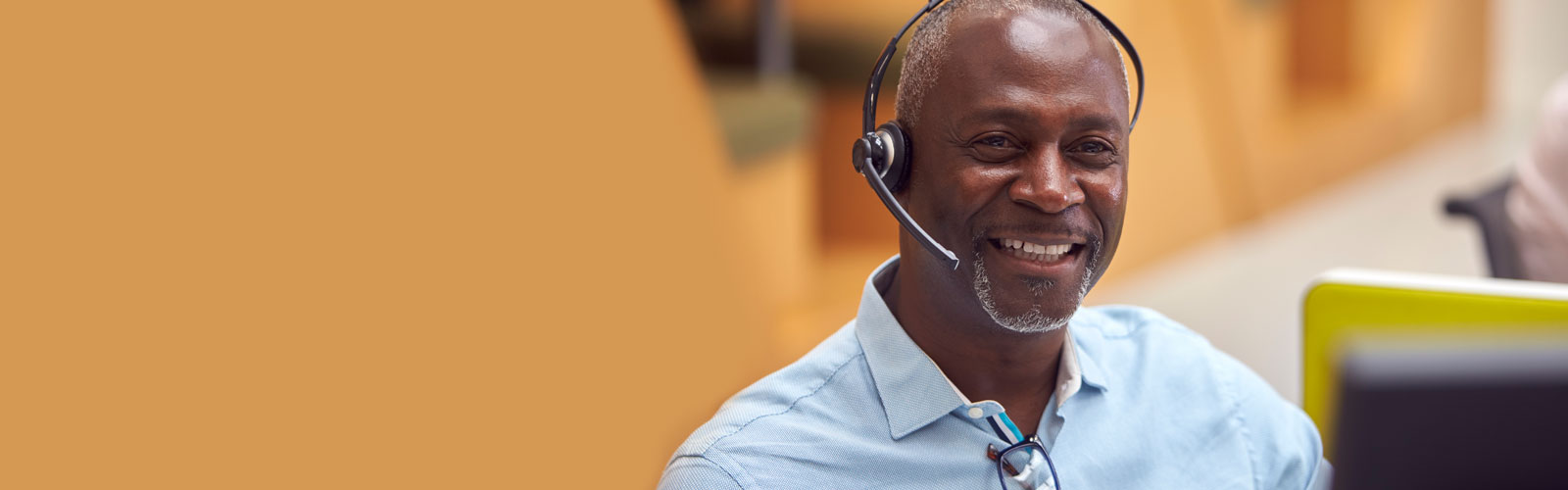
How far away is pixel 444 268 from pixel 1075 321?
2.43 ft

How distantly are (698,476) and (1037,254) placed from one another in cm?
33

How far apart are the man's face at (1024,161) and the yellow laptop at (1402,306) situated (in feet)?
1.63

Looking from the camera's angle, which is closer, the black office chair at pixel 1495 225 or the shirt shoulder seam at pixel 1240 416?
the shirt shoulder seam at pixel 1240 416

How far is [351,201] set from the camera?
61.6 inches

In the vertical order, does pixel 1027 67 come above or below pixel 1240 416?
above

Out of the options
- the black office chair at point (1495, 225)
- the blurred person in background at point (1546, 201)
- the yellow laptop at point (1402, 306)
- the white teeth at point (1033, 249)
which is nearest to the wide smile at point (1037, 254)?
the white teeth at point (1033, 249)

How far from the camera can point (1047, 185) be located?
1161 mm

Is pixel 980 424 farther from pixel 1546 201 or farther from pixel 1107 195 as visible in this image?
pixel 1546 201

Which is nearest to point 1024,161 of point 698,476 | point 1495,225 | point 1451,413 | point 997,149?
point 997,149

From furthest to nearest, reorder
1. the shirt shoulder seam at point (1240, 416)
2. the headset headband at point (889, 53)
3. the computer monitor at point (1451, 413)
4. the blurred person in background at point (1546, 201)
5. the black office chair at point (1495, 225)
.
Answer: the black office chair at point (1495, 225)
the blurred person in background at point (1546, 201)
the shirt shoulder seam at point (1240, 416)
the headset headband at point (889, 53)
the computer monitor at point (1451, 413)

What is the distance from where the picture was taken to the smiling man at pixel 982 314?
1.18 metres

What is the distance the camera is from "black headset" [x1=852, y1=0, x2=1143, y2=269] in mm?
1186

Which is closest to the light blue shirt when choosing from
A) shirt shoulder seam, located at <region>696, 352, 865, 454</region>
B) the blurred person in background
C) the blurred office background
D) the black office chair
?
shirt shoulder seam, located at <region>696, 352, 865, 454</region>

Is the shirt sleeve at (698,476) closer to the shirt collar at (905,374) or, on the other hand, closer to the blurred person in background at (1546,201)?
the shirt collar at (905,374)
